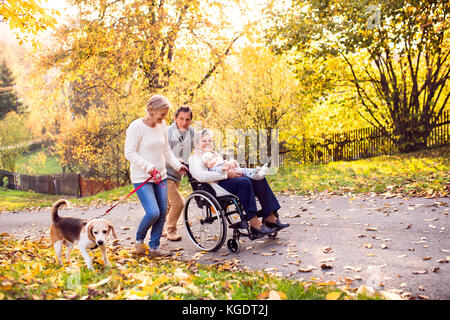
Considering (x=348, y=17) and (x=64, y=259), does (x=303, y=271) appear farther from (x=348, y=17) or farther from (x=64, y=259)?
(x=348, y=17)

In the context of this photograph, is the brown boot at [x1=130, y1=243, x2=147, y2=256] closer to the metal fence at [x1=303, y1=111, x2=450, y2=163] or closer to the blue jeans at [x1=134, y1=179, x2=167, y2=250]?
the blue jeans at [x1=134, y1=179, x2=167, y2=250]

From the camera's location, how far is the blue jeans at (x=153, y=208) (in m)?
4.56

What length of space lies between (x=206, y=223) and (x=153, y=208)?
0.88 m

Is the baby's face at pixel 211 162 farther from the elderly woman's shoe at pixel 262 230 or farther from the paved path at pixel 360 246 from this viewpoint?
the paved path at pixel 360 246

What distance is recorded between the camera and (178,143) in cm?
554

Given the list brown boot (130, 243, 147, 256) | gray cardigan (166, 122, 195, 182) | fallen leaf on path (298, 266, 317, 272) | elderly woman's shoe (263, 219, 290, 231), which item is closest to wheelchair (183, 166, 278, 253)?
elderly woman's shoe (263, 219, 290, 231)

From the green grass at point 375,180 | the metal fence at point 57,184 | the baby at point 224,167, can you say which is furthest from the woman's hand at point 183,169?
the metal fence at point 57,184

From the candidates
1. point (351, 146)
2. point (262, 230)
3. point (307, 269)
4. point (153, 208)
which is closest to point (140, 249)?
point (153, 208)

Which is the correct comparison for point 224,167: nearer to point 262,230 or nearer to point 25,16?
point 262,230

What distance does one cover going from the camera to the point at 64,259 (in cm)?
478

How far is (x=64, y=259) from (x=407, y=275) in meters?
3.94

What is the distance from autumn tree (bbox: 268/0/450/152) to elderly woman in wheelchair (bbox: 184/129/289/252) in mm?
6968

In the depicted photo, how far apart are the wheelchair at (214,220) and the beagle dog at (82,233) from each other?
1237 millimetres
